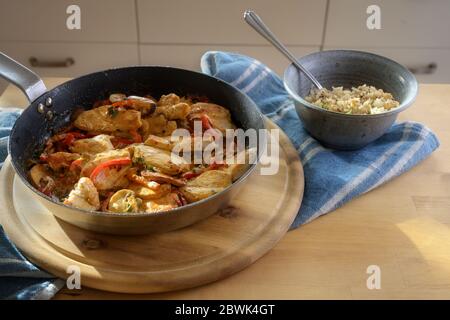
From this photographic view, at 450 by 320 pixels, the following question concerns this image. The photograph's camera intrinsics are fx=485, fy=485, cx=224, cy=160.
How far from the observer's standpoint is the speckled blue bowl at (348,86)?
4.25 ft

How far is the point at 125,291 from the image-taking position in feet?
3.26

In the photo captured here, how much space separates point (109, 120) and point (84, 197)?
1.02 ft

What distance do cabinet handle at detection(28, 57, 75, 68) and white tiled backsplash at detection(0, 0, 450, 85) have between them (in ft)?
0.05

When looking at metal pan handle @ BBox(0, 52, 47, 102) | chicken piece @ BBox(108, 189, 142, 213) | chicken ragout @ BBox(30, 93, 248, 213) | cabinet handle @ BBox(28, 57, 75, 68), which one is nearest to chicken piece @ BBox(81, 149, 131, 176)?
chicken ragout @ BBox(30, 93, 248, 213)

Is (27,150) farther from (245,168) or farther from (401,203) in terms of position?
(401,203)

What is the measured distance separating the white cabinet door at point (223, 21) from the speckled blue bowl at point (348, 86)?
1052mm

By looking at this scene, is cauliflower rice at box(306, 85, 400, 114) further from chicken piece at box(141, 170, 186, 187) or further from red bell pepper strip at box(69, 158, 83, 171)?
red bell pepper strip at box(69, 158, 83, 171)

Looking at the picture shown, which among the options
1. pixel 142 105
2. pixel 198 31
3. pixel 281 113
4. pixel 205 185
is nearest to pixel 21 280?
pixel 205 185

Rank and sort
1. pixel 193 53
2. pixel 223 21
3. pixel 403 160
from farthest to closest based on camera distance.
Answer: pixel 193 53
pixel 223 21
pixel 403 160

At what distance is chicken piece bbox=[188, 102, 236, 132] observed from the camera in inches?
53.2

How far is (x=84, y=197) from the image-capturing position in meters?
1.08

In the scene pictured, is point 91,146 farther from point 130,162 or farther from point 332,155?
point 332,155

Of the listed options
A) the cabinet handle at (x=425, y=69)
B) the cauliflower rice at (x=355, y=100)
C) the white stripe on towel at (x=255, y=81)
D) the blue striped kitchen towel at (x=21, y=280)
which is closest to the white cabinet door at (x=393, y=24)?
the cabinet handle at (x=425, y=69)

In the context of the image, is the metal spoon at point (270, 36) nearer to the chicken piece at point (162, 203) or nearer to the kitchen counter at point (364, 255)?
the kitchen counter at point (364, 255)
